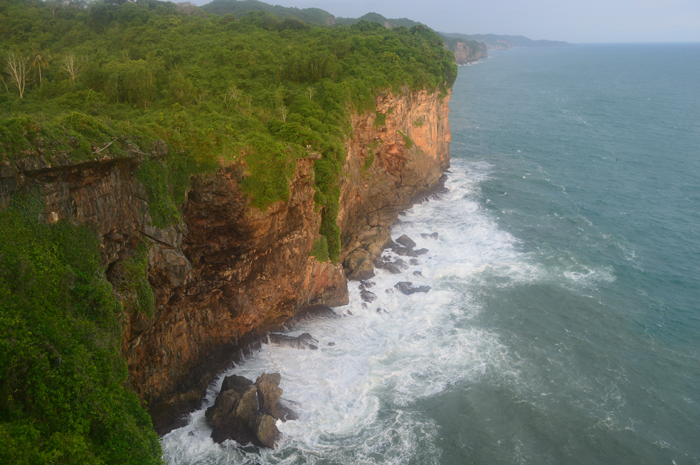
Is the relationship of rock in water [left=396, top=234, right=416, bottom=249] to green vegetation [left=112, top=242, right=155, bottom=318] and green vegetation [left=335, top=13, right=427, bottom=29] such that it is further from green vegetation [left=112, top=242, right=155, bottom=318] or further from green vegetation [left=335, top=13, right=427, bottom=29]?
green vegetation [left=335, top=13, right=427, bottom=29]

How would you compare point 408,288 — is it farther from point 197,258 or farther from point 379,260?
point 197,258

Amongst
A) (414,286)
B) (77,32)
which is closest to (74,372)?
(414,286)

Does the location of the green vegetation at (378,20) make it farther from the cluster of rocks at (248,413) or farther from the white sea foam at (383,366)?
the cluster of rocks at (248,413)

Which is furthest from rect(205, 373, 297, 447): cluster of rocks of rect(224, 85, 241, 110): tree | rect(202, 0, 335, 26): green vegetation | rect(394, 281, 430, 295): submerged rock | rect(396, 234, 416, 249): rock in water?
rect(202, 0, 335, 26): green vegetation

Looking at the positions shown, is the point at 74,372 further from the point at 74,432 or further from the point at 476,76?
the point at 476,76

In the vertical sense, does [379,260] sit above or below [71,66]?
below

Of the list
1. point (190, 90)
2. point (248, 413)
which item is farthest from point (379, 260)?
point (190, 90)
